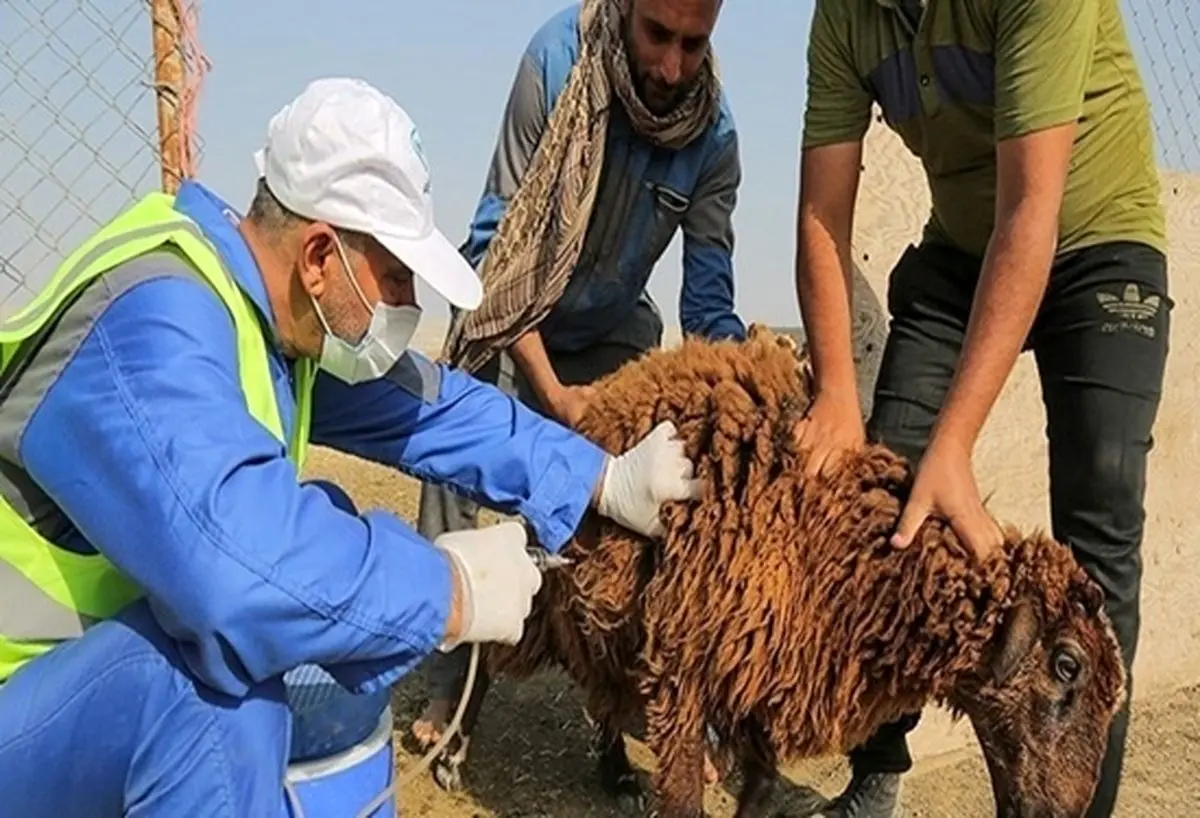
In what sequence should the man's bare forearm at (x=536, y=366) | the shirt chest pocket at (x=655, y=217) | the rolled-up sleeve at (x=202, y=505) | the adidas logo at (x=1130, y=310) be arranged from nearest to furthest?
the rolled-up sleeve at (x=202, y=505)
the adidas logo at (x=1130, y=310)
the man's bare forearm at (x=536, y=366)
the shirt chest pocket at (x=655, y=217)

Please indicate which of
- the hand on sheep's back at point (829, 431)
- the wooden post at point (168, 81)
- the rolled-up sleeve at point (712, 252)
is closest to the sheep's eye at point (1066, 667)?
the hand on sheep's back at point (829, 431)

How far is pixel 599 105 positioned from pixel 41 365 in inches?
88.3

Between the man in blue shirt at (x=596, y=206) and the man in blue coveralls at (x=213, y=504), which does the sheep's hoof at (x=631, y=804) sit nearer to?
the man in blue shirt at (x=596, y=206)

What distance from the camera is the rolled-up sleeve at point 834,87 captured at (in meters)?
3.58

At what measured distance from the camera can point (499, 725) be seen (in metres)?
5.20

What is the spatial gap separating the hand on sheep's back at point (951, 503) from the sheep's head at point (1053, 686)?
0.43 feet

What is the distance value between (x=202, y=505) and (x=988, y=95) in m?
2.07

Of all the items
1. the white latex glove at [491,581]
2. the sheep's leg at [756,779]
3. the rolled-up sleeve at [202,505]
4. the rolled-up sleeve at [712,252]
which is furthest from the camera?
the rolled-up sleeve at [712,252]

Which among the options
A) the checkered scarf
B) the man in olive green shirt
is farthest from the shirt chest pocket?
the man in olive green shirt

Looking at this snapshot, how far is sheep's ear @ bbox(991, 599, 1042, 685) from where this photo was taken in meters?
3.22

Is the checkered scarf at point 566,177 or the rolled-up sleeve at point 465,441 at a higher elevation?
the checkered scarf at point 566,177

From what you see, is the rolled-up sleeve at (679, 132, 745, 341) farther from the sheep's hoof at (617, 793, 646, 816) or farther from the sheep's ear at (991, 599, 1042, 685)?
the sheep's ear at (991, 599, 1042, 685)

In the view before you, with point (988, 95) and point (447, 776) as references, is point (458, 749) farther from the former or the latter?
point (988, 95)

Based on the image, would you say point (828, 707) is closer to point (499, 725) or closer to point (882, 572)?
point (882, 572)
